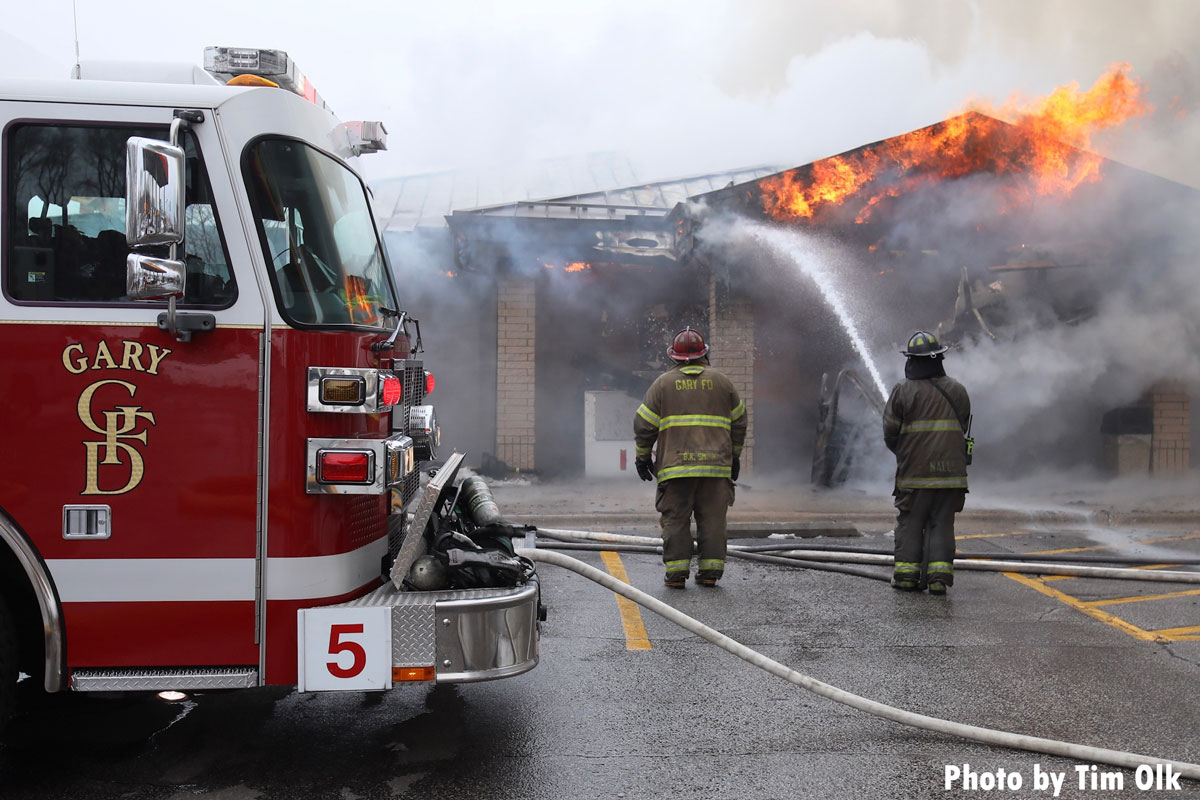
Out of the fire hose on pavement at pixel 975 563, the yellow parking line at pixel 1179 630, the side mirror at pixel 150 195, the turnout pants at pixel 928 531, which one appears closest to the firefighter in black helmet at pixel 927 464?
the turnout pants at pixel 928 531

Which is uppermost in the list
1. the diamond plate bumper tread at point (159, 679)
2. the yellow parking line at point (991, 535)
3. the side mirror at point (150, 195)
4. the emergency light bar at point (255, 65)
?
the emergency light bar at point (255, 65)

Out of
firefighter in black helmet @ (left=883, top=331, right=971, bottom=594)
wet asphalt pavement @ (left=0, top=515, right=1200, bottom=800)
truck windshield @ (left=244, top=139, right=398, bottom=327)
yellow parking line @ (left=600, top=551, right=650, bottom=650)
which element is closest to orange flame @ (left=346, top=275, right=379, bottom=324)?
truck windshield @ (left=244, top=139, right=398, bottom=327)

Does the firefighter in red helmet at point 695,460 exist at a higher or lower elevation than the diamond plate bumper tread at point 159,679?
higher

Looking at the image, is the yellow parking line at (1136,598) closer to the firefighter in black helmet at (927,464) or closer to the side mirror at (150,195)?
the firefighter in black helmet at (927,464)

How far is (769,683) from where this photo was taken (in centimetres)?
450

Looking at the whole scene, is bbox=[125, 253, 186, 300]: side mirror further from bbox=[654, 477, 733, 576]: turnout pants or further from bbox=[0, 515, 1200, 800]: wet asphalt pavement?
bbox=[654, 477, 733, 576]: turnout pants

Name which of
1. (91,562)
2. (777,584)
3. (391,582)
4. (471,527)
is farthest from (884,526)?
(91,562)

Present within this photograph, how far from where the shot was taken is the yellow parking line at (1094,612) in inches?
209

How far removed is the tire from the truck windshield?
136cm

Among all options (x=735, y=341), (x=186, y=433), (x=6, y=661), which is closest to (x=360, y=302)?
(x=186, y=433)

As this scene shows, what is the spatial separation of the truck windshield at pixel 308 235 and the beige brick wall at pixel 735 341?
9.30m

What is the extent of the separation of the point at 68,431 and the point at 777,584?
4.67 metres

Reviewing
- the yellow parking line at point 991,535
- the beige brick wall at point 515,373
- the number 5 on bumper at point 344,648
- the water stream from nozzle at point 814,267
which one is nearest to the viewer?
the number 5 on bumper at point 344,648

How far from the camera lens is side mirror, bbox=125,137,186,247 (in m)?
2.79
